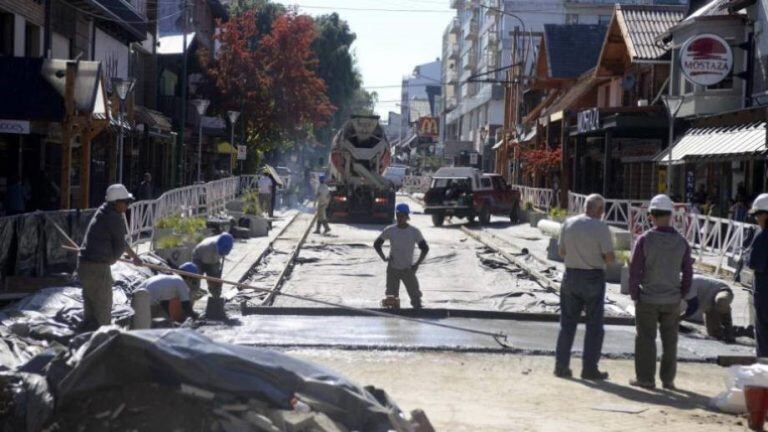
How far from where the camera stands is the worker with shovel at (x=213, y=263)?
15.1m

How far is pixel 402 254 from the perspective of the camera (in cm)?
1609

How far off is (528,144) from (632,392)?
50658 millimetres

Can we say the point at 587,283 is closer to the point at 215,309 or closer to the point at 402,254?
the point at 402,254

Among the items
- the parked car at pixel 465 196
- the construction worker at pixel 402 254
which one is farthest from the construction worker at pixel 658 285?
the parked car at pixel 465 196

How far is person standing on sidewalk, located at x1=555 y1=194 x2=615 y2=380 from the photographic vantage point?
11.4 m

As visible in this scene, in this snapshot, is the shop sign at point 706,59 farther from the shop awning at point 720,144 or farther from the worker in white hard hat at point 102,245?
the worker in white hard hat at point 102,245

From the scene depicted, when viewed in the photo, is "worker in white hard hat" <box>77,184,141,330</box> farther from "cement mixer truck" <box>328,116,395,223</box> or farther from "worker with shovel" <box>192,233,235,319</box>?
"cement mixer truck" <box>328,116,395,223</box>

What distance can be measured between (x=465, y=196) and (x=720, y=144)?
12.7 meters

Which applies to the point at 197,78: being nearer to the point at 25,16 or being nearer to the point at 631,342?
the point at 25,16

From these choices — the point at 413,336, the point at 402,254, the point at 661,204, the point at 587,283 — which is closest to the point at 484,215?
the point at 402,254

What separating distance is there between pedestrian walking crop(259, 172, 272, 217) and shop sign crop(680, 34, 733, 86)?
15160mm

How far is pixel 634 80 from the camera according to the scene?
4291cm

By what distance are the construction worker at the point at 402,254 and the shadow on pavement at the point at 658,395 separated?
16.7ft

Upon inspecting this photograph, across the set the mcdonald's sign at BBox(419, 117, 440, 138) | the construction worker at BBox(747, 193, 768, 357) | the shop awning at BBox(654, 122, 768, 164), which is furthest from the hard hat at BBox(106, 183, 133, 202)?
the mcdonald's sign at BBox(419, 117, 440, 138)
